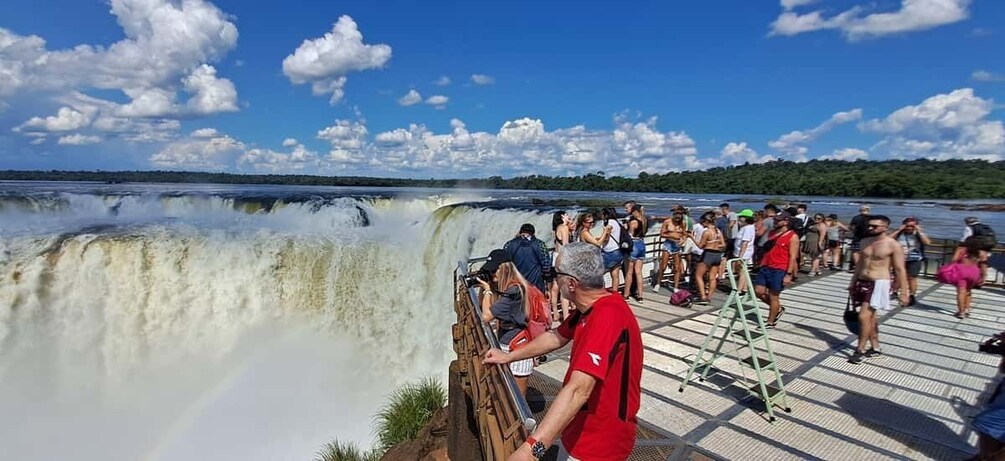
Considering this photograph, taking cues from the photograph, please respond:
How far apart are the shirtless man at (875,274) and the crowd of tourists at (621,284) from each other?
1cm

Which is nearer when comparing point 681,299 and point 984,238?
point 984,238

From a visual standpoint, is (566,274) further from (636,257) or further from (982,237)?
(982,237)

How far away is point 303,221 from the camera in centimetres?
2741

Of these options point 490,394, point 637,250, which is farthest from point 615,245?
point 490,394

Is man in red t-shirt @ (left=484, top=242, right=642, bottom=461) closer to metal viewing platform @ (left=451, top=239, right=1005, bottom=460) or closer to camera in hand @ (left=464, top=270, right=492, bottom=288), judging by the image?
metal viewing platform @ (left=451, top=239, right=1005, bottom=460)

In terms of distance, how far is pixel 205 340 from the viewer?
1500 cm

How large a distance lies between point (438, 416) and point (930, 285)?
11.2 meters

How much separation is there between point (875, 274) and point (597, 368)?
17.9ft

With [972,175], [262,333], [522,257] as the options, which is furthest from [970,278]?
[972,175]

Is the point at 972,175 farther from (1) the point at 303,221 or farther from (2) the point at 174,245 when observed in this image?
(2) the point at 174,245

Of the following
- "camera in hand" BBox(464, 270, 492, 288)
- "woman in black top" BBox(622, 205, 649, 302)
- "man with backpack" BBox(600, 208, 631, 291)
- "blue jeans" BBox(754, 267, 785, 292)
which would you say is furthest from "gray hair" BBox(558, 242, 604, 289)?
"woman in black top" BBox(622, 205, 649, 302)

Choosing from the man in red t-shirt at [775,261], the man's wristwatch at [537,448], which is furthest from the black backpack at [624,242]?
the man's wristwatch at [537,448]

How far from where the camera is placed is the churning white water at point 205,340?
1329 cm

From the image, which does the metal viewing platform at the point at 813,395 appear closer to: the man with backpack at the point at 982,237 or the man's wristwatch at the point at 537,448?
the man's wristwatch at the point at 537,448
